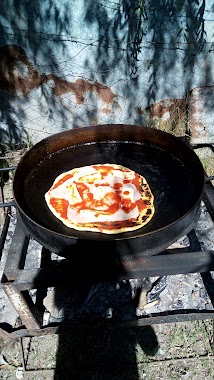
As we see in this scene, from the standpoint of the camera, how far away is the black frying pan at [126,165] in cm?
268

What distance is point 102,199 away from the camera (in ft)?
10.9

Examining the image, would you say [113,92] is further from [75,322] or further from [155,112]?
[75,322]

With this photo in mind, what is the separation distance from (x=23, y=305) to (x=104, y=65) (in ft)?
12.1

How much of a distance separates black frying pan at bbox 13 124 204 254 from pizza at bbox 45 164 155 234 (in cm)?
7

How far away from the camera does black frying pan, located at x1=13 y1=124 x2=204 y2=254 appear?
8.80ft

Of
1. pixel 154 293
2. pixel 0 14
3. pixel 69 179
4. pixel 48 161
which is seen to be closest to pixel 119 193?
pixel 69 179

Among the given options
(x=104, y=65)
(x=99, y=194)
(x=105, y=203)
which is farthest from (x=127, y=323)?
(x=104, y=65)

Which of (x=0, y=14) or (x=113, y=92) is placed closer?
(x=0, y=14)

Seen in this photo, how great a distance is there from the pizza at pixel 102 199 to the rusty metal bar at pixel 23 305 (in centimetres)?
70

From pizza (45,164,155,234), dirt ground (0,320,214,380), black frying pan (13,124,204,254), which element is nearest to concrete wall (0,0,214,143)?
black frying pan (13,124,204,254)

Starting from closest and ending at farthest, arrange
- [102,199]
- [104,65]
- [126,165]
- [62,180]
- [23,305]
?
[23,305]
[102,199]
[62,180]
[126,165]
[104,65]

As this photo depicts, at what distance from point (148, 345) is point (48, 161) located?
2.24 meters

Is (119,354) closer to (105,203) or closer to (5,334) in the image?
(5,334)

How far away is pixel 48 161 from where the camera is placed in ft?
12.1
